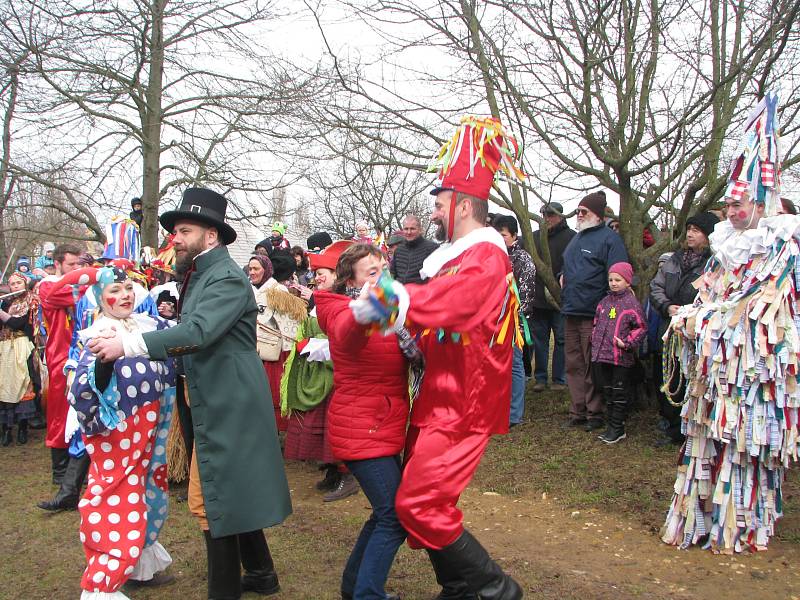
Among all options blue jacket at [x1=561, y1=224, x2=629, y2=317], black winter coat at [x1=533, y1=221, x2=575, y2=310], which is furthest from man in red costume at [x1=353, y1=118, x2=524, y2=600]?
black winter coat at [x1=533, y1=221, x2=575, y2=310]

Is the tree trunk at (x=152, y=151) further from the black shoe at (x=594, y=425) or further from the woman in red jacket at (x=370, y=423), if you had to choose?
the woman in red jacket at (x=370, y=423)

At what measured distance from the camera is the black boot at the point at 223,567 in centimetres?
353

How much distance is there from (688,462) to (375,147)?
4.61 meters

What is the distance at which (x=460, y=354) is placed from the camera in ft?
10.2

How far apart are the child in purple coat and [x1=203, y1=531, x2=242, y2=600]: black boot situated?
378 centimetres

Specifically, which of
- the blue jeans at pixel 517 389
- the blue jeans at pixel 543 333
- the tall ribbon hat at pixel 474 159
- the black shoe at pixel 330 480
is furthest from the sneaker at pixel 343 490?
the blue jeans at pixel 543 333

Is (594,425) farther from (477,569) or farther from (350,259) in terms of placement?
(350,259)

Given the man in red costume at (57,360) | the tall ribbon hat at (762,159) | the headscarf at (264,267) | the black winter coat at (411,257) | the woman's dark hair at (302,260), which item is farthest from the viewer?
the woman's dark hair at (302,260)

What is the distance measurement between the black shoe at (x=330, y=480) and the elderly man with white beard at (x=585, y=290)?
2.44m

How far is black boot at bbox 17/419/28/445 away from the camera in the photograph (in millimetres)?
7930

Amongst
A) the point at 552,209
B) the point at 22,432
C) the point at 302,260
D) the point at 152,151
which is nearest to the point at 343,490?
the point at 552,209

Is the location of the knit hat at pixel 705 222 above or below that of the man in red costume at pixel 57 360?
above

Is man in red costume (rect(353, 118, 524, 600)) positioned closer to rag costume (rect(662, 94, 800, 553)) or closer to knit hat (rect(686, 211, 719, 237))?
rag costume (rect(662, 94, 800, 553))

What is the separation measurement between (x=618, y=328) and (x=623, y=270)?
522 mm
